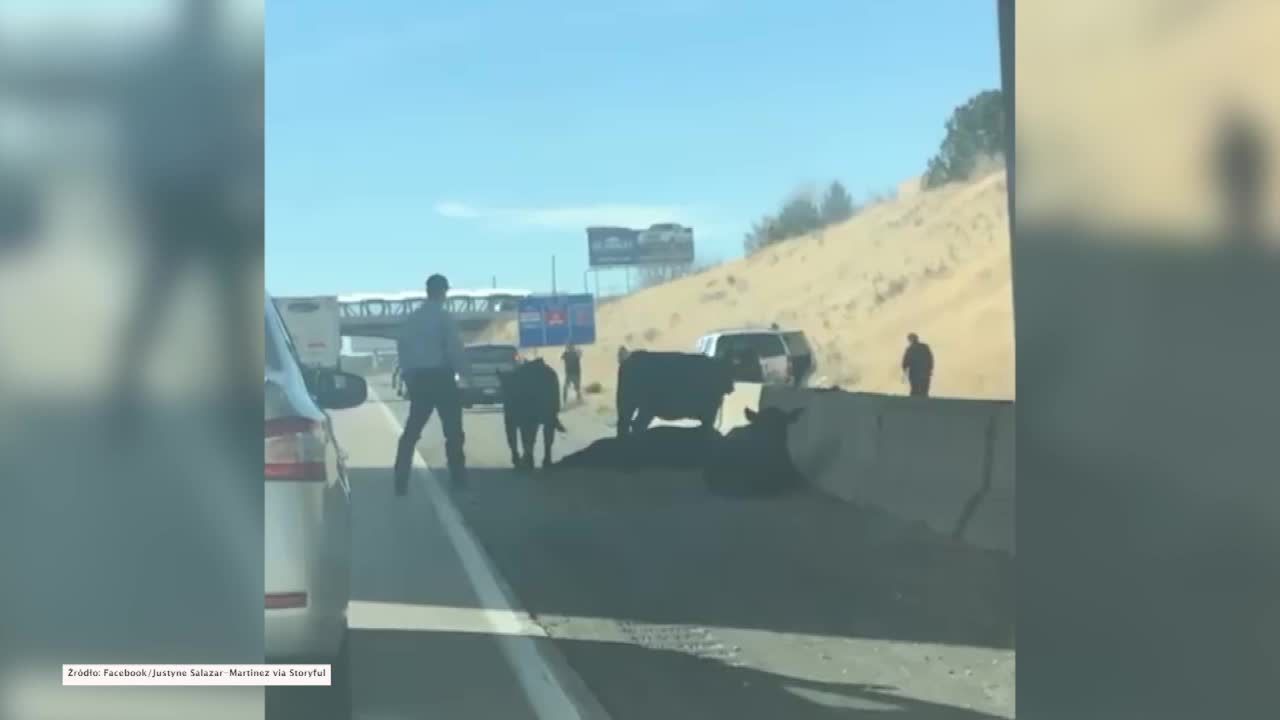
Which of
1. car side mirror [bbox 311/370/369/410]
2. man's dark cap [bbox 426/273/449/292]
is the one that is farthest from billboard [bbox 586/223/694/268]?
car side mirror [bbox 311/370/369/410]

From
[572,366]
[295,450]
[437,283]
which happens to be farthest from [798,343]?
[295,450]

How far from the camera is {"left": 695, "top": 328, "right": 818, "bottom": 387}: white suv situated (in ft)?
10.9

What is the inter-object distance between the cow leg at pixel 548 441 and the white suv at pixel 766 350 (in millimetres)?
383

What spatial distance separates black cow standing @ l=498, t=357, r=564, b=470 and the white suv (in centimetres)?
33

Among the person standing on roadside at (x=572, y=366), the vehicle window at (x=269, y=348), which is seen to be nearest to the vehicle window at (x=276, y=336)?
the vehicle window at (x=269, y=348)

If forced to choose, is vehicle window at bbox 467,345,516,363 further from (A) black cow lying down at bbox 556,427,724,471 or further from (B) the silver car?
(A) black cow lying down at bbox 556,427,724,471

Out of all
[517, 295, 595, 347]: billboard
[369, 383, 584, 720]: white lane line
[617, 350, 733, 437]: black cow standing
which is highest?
[517, 295, 595, 347]: billboard

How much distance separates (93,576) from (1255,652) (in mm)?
2502

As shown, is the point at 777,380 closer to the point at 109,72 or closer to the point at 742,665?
the point at 742,665

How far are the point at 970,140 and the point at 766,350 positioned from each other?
609mm

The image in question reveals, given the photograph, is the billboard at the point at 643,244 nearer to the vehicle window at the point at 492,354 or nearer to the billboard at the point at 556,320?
the billboard at the point at 556,320

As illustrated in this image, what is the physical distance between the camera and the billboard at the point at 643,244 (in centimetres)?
326

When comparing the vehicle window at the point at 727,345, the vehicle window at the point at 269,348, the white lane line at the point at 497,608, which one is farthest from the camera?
the white lane line at the point at 497,608

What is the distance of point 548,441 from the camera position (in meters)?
3.55
